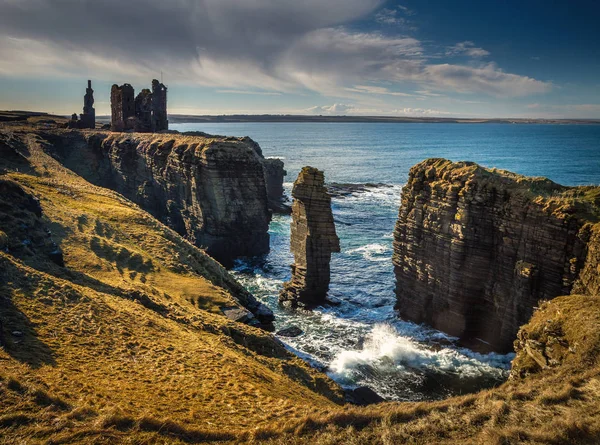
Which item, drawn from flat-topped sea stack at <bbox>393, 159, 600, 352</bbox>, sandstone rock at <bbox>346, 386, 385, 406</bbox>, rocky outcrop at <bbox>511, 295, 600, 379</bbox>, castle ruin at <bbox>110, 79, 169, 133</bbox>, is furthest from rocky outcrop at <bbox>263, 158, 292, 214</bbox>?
rocky outcrop at <bbox>511, 295, 600, 379</bbox>

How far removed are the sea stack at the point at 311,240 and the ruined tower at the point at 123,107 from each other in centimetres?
7438

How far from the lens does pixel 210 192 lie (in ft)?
177

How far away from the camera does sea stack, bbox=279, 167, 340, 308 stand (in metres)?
37.3

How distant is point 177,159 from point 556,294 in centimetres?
4911

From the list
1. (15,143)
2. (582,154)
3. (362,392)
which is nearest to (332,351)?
(362,392)

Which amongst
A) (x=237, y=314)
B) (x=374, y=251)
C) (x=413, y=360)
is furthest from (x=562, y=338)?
(x=374, y=251)

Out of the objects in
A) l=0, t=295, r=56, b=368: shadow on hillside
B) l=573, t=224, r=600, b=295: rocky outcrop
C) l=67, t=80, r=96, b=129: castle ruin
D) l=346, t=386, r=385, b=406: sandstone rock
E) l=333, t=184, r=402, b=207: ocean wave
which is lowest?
l=346, t=386, r=385, b=406: sandstone rock

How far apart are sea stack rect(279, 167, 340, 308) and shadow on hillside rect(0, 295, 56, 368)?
930 inches

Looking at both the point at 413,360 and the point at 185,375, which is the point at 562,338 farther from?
the point at 185,375

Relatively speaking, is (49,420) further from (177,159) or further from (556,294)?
(177,159)

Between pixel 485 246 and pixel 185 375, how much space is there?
2113 centimetres

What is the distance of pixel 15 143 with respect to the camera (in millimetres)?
77312

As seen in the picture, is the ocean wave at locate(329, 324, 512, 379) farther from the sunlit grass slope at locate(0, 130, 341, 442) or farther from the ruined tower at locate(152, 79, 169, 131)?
the ruined tower at locate(152, 79, 169, 131)

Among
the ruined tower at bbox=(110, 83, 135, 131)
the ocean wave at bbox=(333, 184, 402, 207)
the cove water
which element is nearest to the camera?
the cove water
